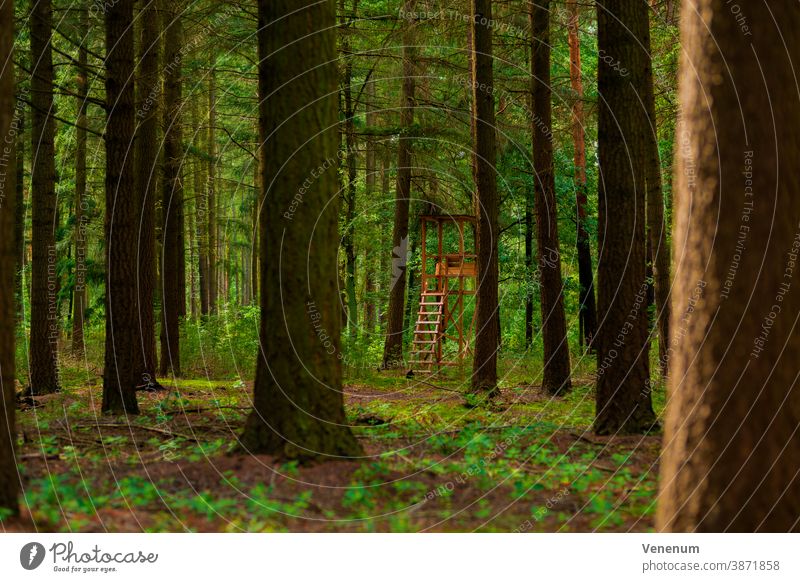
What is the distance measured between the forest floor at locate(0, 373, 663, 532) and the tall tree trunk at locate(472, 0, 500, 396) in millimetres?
3710

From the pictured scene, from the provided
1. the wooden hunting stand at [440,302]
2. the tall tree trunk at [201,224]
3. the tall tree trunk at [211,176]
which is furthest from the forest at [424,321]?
the tall tree trunk at [201,224]

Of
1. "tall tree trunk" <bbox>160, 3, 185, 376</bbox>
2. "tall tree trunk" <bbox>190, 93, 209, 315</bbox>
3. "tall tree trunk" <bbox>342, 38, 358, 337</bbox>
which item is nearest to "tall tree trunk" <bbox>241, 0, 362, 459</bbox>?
"tall tree trunk" <bbox>160, 3, 185, 376</bbox>

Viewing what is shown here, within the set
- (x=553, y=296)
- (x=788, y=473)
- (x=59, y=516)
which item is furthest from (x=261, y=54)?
(x=553, y=296)

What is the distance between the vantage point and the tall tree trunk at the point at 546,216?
598 inches

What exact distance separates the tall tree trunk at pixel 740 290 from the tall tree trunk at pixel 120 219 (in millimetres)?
8121

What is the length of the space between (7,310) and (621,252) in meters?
6.86

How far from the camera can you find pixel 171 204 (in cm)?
1788

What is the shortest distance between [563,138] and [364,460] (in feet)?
61.6

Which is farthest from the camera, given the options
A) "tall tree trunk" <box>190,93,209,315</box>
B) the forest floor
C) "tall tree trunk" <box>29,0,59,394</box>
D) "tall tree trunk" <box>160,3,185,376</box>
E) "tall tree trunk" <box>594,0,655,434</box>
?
"tall tree trunk" <box>190,93,209,315</box>

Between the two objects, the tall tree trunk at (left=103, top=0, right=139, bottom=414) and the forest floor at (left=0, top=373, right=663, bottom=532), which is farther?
the tall tree trunk at (left=103, top=0, right=139, bottom=414)

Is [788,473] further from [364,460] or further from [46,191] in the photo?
[46,191]

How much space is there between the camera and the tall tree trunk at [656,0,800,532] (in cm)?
529

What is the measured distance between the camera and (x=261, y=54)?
821 centimetres

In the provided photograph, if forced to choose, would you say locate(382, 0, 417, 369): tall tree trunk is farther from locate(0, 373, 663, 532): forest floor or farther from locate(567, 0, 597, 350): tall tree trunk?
locate(0, 373, 663, 532): forest floor
